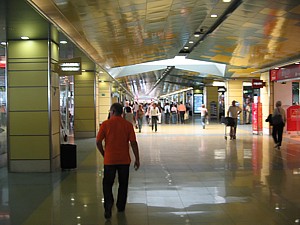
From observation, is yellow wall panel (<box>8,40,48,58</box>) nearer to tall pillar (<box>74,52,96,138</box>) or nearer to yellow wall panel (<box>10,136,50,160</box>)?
yellow wall panel (<box>10,136,50,160</box>)

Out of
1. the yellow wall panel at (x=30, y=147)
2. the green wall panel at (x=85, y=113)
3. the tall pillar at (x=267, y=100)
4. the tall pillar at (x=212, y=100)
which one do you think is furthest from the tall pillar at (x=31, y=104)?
the tall pillar at (x=212, y=100)

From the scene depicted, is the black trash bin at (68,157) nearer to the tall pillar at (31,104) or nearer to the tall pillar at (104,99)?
the tall pillar at (31,104)

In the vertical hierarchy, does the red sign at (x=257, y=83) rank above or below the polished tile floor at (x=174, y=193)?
above

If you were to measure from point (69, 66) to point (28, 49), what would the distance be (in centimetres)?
108

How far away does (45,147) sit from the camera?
10.2 m

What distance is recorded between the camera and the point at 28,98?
10.3 meters

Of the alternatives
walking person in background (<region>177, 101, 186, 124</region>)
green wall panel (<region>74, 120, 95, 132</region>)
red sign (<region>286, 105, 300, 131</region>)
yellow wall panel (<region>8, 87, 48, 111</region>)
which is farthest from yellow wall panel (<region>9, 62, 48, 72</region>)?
walking person in background (<region>177, 101, 186, 124</region>)

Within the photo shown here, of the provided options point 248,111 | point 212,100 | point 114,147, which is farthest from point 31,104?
point 212,100

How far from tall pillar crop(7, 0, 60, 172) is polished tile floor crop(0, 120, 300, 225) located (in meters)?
0.51

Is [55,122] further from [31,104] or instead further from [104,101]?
[104,101]

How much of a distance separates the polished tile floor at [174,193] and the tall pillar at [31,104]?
1.66 feet

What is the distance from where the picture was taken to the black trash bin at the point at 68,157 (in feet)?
34.4

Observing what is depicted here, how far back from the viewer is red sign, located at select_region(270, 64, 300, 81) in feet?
58.7

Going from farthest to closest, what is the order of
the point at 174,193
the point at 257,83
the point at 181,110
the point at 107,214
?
the point at 181,110
the point at 257,83
the point at 174,193
the point at 107,214
